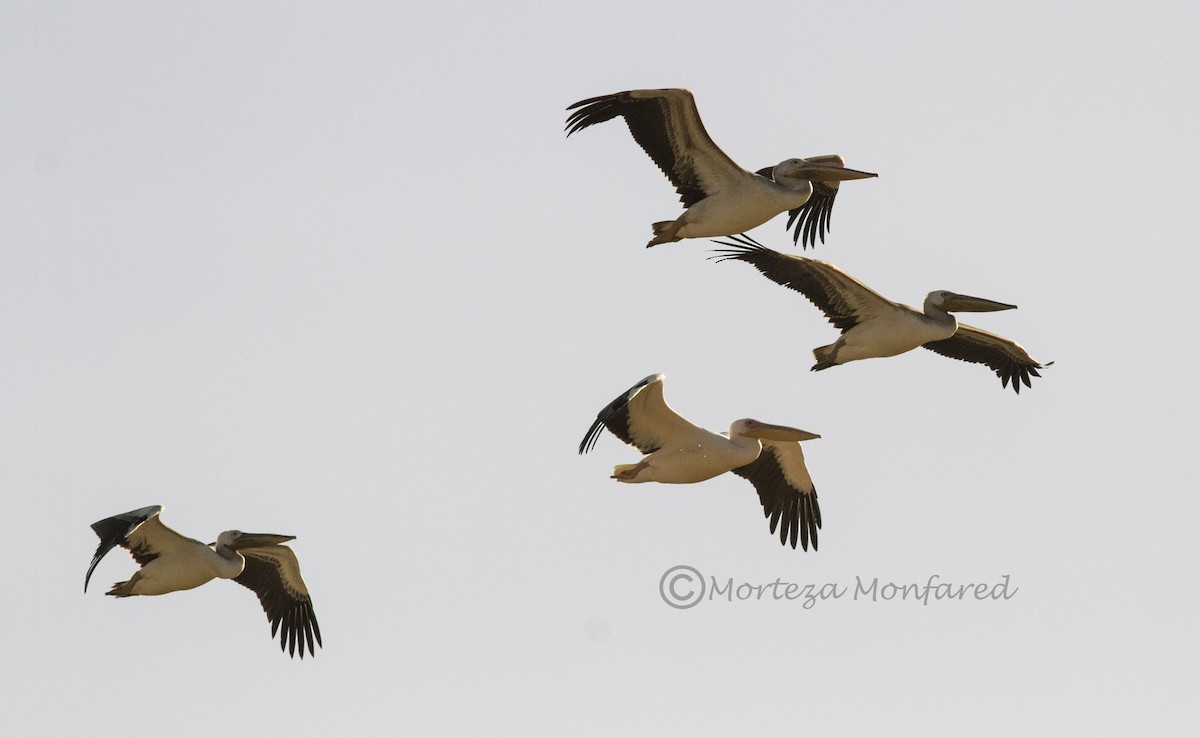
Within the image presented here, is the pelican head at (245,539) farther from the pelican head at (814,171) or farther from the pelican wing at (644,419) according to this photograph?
the pelican head at (814,171)

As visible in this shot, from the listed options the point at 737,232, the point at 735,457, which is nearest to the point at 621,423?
the point at 735,457

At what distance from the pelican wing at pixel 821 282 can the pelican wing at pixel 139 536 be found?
19.1 feet

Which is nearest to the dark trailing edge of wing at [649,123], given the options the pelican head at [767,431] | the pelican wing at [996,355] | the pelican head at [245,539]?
the pelican head at [767,431]

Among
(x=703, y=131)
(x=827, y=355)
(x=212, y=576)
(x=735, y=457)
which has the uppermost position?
(x=703, y=131)

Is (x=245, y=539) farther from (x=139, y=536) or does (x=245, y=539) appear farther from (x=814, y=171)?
(x=814, y=171)

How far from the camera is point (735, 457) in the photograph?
2009 cm

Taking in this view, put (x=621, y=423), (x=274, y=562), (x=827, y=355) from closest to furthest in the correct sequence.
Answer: (x=621, y=423), (x=827, y=355), (x=274, y=562)

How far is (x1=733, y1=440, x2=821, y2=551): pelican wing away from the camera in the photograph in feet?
74.0

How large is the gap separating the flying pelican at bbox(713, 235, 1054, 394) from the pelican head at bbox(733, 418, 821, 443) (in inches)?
38.2

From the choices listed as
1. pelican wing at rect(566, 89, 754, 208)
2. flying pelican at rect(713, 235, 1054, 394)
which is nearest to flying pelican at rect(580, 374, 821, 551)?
flying pelican at rect(713, 235, 1054, 394)

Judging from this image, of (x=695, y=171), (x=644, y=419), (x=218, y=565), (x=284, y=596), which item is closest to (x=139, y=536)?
(x=218, y=565)

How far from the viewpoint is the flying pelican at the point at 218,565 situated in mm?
20000

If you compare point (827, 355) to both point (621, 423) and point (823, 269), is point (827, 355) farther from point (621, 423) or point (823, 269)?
point (621, 423)

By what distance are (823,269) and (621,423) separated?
253cm
